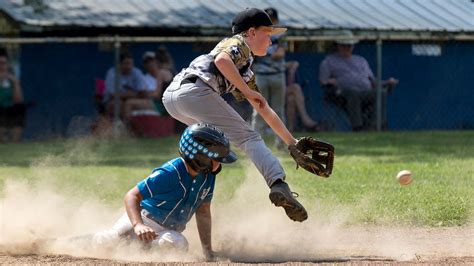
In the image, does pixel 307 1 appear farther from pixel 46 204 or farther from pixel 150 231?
pixel 150 231

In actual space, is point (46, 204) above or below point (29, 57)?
above

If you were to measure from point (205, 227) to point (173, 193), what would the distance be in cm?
40

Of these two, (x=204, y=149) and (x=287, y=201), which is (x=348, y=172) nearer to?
(x=287, y=201)

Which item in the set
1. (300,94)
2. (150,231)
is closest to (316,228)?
(150,231)

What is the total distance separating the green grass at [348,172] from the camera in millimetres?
9797

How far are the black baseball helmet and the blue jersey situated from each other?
0.11 m

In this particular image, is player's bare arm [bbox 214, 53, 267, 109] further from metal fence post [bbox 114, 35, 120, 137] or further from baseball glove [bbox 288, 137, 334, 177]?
metal fence post [bbox 114, 35, 120, 137]

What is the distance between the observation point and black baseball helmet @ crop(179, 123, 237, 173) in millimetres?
7027

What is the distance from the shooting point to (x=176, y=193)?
7.13 metres

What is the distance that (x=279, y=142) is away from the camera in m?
15.0

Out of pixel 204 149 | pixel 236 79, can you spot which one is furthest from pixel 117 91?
pixel 204 149

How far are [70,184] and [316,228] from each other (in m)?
3.79

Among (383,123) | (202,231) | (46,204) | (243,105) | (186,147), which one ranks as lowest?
(383,123)

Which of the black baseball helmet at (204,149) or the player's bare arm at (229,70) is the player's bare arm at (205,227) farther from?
the player's bare arm at (229,70)
